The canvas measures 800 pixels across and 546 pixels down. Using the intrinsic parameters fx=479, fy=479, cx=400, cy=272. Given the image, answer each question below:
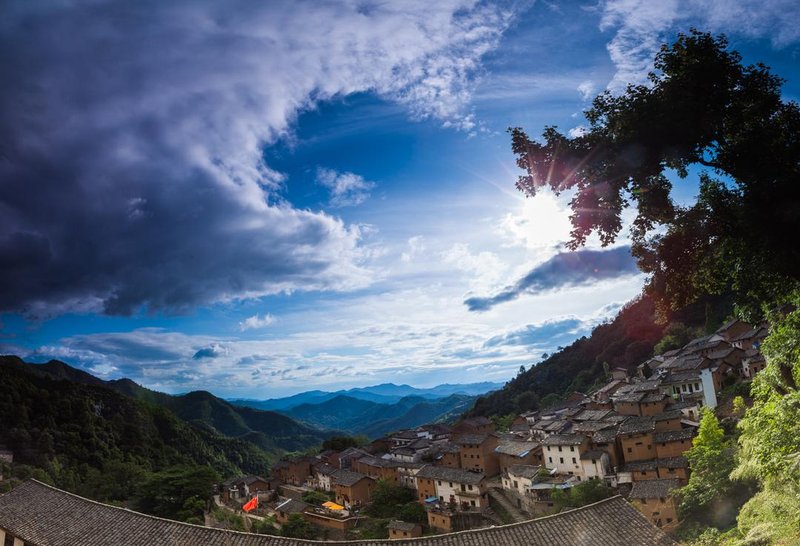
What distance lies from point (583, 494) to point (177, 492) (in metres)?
39.4

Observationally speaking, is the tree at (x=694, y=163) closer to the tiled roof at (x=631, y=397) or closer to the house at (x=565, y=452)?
the house at (x=565, y=452)

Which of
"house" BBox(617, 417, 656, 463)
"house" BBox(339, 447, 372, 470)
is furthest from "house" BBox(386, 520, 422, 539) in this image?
"house" BBox(339, 447, 372, 470)

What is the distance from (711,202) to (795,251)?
1.58 meters

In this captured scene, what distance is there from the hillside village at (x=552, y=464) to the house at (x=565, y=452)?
0.24ft

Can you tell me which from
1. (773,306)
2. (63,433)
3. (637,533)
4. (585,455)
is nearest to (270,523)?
(585,455)

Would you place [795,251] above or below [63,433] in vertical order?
above

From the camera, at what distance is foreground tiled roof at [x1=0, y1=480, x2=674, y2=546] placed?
1277 cm

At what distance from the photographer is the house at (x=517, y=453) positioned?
37.8 meters

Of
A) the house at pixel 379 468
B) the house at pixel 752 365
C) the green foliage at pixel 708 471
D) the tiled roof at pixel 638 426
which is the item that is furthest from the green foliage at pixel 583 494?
the house at pixel 752 365

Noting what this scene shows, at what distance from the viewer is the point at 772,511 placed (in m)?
11.8

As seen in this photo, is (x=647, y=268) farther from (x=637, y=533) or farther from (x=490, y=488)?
(x=490, y=488)

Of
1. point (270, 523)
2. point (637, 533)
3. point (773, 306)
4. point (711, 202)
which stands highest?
point (711, 202)

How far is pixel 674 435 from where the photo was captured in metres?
31.5

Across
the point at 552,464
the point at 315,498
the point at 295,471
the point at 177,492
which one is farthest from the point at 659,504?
the point at 177,492
